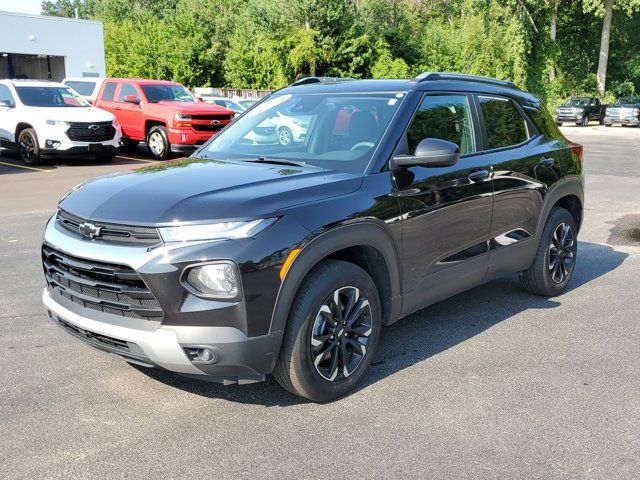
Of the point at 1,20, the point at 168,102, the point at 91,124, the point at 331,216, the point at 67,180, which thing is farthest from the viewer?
the point at 1,20

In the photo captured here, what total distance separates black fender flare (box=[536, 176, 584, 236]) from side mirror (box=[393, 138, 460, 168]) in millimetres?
1698

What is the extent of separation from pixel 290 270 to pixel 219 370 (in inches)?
23.8

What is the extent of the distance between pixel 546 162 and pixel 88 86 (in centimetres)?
1678

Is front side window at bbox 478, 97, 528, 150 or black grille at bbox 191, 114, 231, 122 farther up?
front side window at bbox 478, 97, 528, 150

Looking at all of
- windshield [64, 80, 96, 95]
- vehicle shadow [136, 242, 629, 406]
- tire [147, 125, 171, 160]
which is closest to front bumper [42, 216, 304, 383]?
vehicle shadow [136, 242, 629, 406]

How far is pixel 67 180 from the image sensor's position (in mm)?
13266

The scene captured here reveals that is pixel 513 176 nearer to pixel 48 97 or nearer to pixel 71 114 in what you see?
pixel 71 114

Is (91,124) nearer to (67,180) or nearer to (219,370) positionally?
(67,180)

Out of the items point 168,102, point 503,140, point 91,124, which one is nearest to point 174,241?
point 503,140

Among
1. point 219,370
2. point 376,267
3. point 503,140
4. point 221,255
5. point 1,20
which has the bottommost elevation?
point 219,370

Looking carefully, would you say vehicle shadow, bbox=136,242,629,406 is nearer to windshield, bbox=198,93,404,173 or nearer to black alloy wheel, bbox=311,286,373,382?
black alloy wheel, bbox=311,286,373,382

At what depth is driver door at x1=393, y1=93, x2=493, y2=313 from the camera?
13.8ft

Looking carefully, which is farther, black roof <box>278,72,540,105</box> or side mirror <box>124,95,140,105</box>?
side mirror <box>124,95,140,105</box>

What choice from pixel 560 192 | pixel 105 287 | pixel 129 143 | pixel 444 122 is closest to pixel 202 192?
pixel 105 287
